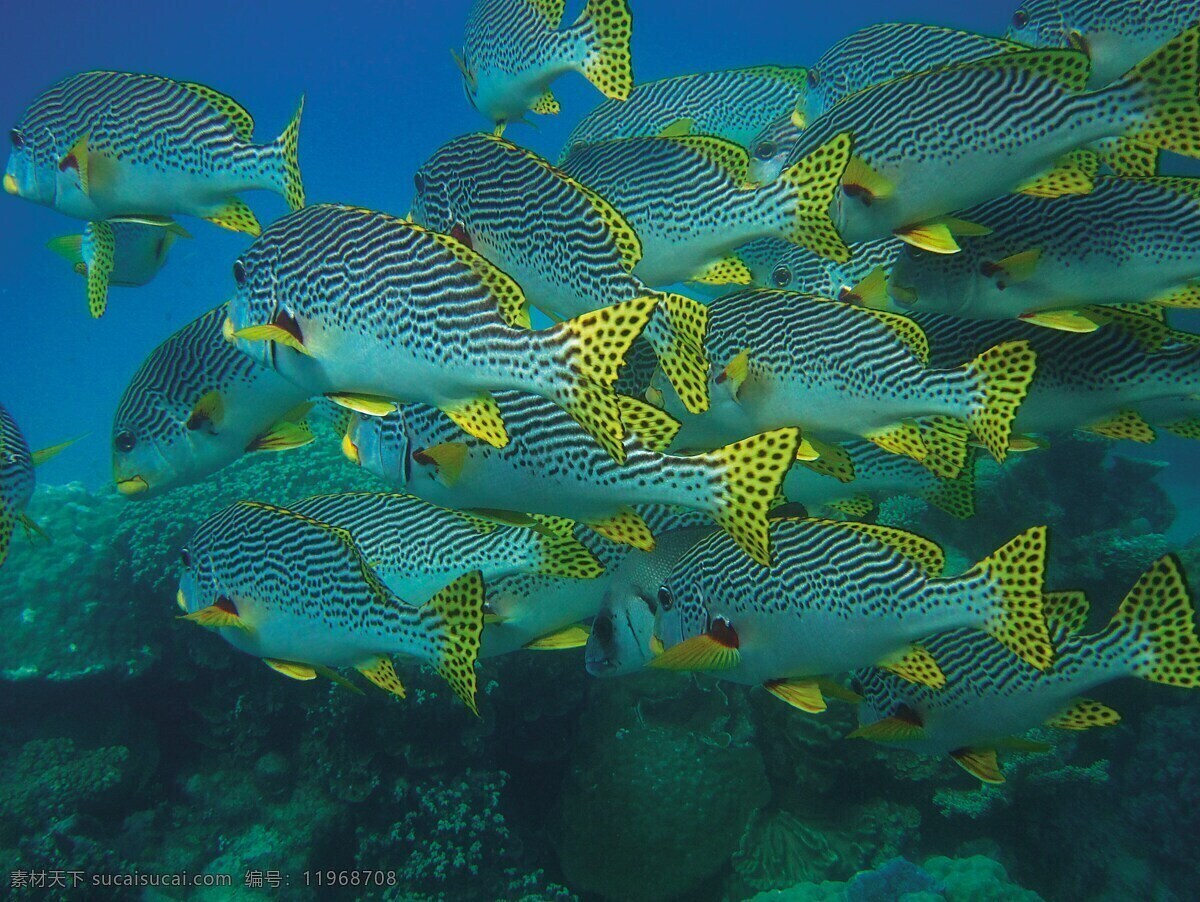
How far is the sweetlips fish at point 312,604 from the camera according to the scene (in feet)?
10.5

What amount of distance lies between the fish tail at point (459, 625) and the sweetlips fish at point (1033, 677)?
2.00 meters

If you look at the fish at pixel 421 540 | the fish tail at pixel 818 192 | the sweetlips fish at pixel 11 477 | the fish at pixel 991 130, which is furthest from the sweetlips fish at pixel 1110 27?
the sweetlips fish at pixel 11 477

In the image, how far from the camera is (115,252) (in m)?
4.97

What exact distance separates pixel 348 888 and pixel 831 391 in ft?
18.0

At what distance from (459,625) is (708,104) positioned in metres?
4.74

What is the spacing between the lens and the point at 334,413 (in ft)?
14.9

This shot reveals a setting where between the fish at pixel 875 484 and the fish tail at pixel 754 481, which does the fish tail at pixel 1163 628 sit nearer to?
the fish at pixel 875 484

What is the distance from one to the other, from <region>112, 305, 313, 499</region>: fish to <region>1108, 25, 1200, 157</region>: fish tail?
4.44 metres

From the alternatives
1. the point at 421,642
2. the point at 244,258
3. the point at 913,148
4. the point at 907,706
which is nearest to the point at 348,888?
the point at 421,642

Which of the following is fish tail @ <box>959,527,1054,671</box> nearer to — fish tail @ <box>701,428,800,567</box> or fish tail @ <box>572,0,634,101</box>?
fish tail @ <box>701,428,800,567</box>

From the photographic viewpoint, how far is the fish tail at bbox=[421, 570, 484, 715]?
10.2 feet

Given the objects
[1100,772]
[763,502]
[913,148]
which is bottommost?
[1100,772]

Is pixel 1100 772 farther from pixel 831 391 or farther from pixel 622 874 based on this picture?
pixel 831 391

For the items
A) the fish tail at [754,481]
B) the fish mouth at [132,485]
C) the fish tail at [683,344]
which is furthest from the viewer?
the fish mouth at [132,485]
